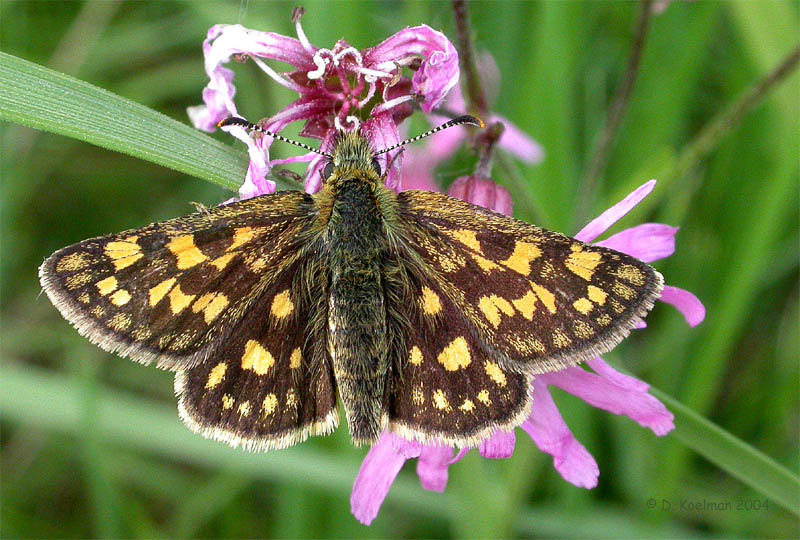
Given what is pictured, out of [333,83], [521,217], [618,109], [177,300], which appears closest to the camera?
Result: [177,300]

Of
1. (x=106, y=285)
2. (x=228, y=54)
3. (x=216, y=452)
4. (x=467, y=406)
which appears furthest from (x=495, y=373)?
(x=216, y=452)

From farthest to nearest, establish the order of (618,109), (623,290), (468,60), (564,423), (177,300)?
(618,109)
(468,60)
(564,423)
(177,300)
(623,290)

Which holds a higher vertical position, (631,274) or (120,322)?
(631,274)

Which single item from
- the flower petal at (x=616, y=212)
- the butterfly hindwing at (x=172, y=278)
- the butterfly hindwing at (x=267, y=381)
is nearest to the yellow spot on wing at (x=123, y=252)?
the butterfly hindwing at (x=172, y=278)

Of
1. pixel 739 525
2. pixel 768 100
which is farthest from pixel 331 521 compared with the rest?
pixel 768 100

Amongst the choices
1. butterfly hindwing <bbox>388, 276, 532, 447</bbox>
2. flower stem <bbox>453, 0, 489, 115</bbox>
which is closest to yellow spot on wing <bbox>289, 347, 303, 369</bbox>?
butterfly hindwing <bbox>388, 276, 532, 447</bbox>

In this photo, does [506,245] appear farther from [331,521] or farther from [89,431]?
[89,431]

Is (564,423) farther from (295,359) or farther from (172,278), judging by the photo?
(172,278)
